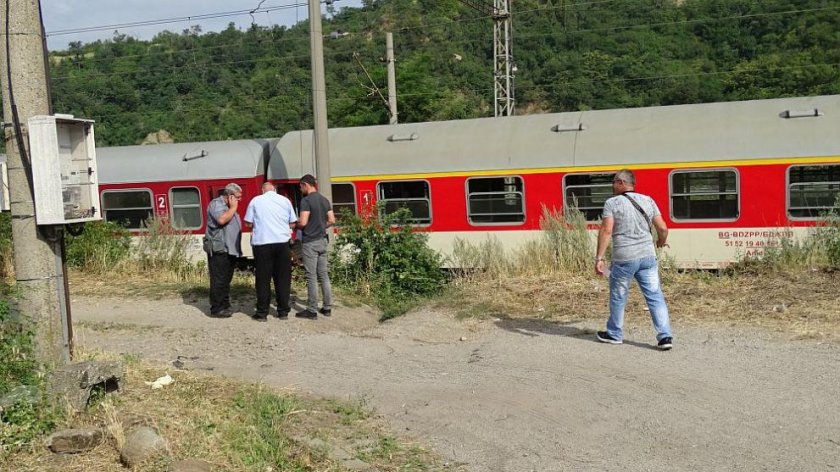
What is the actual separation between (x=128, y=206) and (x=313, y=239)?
8366 millimetres

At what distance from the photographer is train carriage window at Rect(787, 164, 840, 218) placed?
12703 millimetres

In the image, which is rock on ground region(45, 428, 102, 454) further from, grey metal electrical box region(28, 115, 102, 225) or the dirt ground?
the dirt ground

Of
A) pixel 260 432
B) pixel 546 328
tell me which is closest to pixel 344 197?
pixel 546 328

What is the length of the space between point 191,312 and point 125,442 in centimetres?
533

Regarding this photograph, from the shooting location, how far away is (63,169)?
6.49 m

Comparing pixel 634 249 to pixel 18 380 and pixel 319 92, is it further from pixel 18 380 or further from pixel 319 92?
A: pixel 319 92

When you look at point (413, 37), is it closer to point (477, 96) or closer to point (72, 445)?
point (477, 96)

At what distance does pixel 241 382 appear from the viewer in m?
7.13

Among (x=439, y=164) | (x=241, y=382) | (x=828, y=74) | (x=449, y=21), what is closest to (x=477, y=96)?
(x=449, y=21)

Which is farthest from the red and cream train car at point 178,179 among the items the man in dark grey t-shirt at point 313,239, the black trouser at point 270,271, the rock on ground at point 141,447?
the rock on ground at point 141,447

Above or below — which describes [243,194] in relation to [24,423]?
above

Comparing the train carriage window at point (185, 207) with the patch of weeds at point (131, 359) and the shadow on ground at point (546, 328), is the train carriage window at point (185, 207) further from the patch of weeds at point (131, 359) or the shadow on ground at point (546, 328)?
the patch of weeds at point (131, 359)

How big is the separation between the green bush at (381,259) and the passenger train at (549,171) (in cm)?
204

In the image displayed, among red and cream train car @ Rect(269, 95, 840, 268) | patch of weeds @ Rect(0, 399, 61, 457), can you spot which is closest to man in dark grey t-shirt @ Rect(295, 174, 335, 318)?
red and cream train car @ Rect(269, 95, 840, 268)
